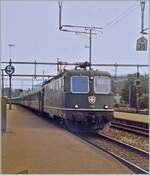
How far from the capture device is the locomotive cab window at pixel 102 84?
2227cm

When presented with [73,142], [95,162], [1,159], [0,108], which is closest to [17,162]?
[1,159]

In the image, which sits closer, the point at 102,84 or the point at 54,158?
the point at 54,158

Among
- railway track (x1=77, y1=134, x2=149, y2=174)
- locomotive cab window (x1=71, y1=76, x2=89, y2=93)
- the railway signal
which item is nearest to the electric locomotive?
locomotive cab window (x1=71, y1=76, x2=89, y2=93)

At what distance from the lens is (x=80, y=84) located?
2231 centimetres

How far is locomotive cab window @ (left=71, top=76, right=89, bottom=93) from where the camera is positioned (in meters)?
22.1

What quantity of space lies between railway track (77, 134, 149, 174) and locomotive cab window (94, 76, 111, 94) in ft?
9.38

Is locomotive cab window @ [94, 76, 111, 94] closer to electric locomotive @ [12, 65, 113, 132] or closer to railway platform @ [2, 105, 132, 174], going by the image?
electric locomotive @ [12, 65, 113, 132]

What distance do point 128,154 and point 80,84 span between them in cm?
780

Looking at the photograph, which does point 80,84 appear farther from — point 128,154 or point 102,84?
point 128,154

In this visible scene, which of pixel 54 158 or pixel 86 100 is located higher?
pixel 86 100

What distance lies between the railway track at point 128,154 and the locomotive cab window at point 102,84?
2859mm

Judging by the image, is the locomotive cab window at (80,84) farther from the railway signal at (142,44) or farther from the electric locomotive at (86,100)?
the railway signal at (142,44)

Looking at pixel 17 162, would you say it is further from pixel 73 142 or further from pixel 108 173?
pixel 73 142

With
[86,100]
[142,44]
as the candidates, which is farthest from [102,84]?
[142,44]
